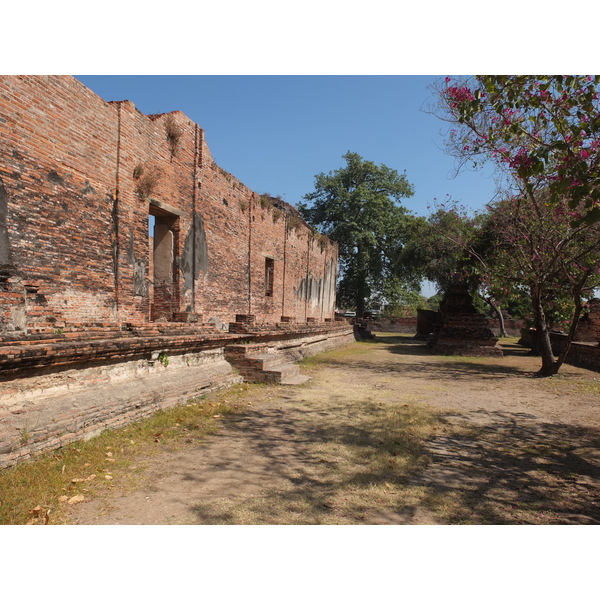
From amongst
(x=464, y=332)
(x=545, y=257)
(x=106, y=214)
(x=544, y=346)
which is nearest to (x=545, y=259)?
(x=545, y=257)

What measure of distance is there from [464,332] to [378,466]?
1305 centimetres

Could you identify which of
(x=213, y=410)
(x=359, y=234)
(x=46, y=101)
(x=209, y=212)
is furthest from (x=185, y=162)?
(x=359, y=234)

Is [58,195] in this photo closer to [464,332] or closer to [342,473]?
[342,473]

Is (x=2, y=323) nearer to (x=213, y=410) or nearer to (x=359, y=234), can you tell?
(x=213, y=410)

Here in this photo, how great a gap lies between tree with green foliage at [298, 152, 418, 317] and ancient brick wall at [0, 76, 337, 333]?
57.3 feet

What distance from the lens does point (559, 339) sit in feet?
51.8

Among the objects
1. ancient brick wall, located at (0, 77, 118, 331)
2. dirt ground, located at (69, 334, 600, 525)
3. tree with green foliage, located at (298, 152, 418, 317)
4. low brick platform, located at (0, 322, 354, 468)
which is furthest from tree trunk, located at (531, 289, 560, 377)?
tree with green foliage, located at (298, 152, 418, 317)

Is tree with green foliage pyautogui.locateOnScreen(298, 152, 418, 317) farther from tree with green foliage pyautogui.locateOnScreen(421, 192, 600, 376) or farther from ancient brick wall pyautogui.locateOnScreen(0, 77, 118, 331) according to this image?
ancient brick wall pyautogui.locateOnScreen(0, 77, 118, 331)

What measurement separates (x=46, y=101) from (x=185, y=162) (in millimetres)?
4036

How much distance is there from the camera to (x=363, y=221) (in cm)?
3002

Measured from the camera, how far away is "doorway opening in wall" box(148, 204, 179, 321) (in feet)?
33.5

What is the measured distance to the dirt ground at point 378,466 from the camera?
9.95 feet

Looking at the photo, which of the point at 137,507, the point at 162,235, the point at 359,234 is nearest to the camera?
the point at 137,507

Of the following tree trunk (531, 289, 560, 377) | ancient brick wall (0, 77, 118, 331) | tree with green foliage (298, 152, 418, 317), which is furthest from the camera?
tree with green foliage (298, 152, 418, 317)
